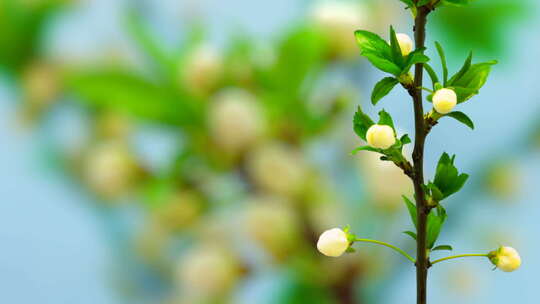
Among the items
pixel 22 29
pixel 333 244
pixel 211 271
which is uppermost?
pixel 22 29

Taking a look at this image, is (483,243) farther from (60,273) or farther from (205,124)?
(60,273)

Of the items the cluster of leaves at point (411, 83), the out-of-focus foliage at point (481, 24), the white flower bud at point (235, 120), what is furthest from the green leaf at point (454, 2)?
the out-of-focus foliage at point (481, 24)

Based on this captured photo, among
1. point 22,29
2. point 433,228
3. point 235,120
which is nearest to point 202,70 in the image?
point 235,120

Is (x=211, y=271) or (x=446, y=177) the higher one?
(x=211, y=271)

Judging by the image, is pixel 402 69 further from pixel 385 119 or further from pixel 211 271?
pixel 211 271

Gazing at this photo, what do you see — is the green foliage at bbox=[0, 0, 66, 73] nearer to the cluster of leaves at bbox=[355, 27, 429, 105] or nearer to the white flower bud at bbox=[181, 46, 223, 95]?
the white flower bud at bbox=[181, 46, 223, 95]

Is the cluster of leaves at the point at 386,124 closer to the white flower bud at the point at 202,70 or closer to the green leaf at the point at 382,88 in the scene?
the green leaf at the point at 382,88

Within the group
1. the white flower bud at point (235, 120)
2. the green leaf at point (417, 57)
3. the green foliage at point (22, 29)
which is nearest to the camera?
the green leaf at point (417, 57)
